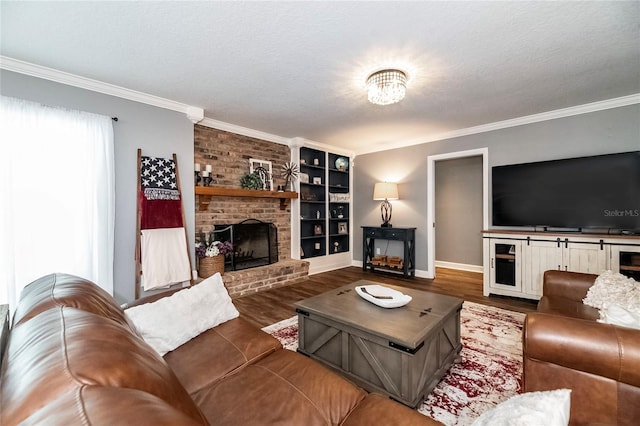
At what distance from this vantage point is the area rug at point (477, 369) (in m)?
1.63

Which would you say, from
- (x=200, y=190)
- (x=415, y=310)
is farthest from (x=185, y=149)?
Result: (x=415, y=310)

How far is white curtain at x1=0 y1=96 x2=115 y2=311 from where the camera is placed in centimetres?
226

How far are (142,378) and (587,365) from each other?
1.70m

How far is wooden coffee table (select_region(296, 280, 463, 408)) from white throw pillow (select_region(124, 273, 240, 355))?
628 millimetres

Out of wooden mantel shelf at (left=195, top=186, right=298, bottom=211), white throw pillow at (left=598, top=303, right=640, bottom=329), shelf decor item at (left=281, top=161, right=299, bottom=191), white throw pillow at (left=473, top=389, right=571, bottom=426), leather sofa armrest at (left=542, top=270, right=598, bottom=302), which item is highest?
shelf decor item at (left=281, top=161, right=299, bottom=191)

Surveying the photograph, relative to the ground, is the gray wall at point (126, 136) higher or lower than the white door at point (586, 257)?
higher

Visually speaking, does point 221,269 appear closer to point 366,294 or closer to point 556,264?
point 366,294

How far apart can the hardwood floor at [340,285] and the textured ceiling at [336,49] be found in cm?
252

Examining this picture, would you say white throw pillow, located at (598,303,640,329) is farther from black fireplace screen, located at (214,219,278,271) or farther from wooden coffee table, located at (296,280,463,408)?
black fireplace screen, located at (214,219,278,271)

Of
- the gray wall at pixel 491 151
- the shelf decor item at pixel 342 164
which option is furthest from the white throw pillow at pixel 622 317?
the shelf decor item at pixel 342 164

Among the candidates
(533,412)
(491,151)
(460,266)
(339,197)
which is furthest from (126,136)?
(460,266)

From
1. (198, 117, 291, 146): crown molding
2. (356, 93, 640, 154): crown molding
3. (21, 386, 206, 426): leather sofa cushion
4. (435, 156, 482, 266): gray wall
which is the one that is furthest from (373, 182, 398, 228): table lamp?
(21, 386, 206, 426): leather sofa cushion
